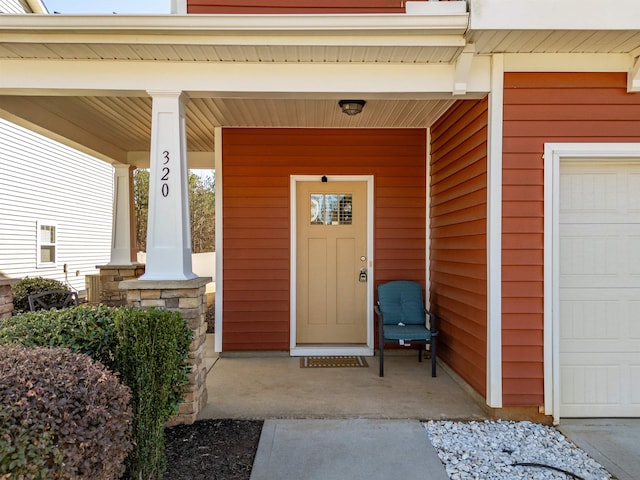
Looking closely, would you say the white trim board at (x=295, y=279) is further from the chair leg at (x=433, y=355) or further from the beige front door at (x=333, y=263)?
the chair leg at (x=433, y=355)

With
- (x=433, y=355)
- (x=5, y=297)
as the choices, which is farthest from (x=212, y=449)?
(x=5, y=297)

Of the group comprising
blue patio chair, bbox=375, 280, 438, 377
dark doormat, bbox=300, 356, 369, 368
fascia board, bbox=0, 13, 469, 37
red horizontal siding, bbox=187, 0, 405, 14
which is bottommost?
dark doormat, bbox=300, 356, 369, 368

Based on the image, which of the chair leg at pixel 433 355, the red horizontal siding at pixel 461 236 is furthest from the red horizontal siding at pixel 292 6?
the chair leg at pixel 433 355

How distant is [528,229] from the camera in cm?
312

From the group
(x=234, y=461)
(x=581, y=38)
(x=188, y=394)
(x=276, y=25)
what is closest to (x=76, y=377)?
(x=234, y=461)

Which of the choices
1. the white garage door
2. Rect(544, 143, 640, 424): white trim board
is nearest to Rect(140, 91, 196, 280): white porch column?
Rect(544, 143, 640, 424): white trim board

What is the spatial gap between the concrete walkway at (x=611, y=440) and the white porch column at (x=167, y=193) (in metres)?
2.80

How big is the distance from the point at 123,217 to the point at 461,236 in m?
4.79

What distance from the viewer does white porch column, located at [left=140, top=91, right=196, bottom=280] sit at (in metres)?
3.06

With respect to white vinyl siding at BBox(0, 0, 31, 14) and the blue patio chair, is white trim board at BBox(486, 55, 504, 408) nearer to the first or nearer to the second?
the blue patio chair

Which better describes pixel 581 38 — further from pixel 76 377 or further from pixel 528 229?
pixel 76 377

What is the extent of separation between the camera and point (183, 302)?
9.86 feet

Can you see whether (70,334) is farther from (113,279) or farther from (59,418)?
(113,279)

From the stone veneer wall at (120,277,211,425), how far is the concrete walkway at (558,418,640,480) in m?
2.52
